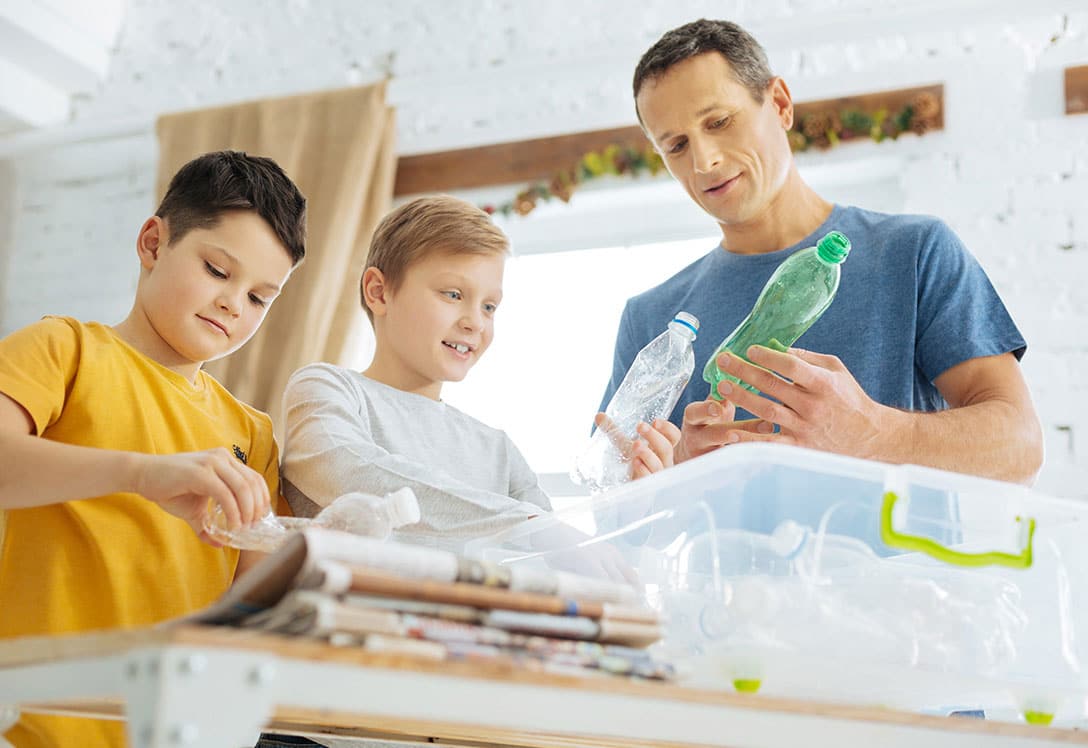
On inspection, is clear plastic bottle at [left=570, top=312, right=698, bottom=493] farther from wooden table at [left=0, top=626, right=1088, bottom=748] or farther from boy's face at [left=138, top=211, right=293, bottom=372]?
wooden table at [left=0, top=626, right=1088, bottom=748]

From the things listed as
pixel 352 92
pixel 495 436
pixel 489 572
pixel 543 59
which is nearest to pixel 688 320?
pixel 495 436

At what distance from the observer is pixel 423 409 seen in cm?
143

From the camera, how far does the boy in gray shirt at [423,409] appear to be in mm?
1216

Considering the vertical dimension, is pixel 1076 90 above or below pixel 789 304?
above

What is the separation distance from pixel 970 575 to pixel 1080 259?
1.97 meters

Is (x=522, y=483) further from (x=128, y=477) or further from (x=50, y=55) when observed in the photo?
(x=50, y=55)

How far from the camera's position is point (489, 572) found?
2.51 ft

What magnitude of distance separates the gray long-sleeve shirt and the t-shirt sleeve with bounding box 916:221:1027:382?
0.57m

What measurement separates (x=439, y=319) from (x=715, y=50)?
2.03ft

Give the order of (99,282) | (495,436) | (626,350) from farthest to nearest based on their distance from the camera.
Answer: (99,282) < (626,350) < (495,436)

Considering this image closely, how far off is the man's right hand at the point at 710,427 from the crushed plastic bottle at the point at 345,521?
1.39 ft

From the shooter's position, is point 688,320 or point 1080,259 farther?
point 1080,259

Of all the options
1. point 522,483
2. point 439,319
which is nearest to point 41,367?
point 439,319

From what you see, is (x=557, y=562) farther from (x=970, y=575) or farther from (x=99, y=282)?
(x=99, y=282)
